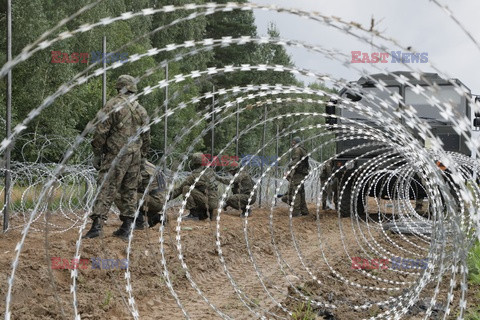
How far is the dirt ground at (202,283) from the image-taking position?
5641 mm

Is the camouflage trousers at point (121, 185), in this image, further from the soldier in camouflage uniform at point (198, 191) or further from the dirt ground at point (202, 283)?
the soldier in camouflage uniform at point (198, 191)

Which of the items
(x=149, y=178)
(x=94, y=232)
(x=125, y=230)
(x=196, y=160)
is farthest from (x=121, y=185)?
(x=196, y=160)

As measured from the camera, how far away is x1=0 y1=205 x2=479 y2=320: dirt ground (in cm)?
564

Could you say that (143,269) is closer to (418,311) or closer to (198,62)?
(418,311)

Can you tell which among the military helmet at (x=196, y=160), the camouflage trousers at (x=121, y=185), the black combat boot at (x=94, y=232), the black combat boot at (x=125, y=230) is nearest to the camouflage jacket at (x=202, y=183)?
the military helmet at (x=196, y=160)

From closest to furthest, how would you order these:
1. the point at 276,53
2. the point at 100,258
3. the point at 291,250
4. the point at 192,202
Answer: the point at 100,258, the point at 291,250, the point at 192,202, the point at 276,53

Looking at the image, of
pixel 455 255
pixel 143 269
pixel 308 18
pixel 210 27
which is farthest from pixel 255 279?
pixel 210 27

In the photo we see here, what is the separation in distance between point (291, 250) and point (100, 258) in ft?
14.7

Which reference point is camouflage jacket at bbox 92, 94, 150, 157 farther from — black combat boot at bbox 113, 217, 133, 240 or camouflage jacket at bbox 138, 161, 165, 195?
black combat boot at bbox 113, 217, 133, 240

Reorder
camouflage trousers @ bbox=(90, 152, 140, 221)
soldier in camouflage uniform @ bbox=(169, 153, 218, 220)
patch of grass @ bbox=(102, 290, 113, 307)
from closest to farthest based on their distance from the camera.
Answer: patch of grass @ bbox=(102, 290, 113, 307) → camouflage trousers @ bbox=(90, 152, 140, 221) → soldier in camouflage uniform @ bbox=(169, 153, 218, 220)

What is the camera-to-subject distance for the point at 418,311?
610cm

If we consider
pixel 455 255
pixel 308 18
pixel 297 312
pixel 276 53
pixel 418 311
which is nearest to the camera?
pixel 308 18

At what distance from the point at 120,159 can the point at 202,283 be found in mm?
1744

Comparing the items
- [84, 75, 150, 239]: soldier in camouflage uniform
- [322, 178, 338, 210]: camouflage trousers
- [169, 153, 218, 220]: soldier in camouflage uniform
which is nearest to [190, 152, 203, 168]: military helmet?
[169, 153, 218, 220]: soldier in camouflage uniform
